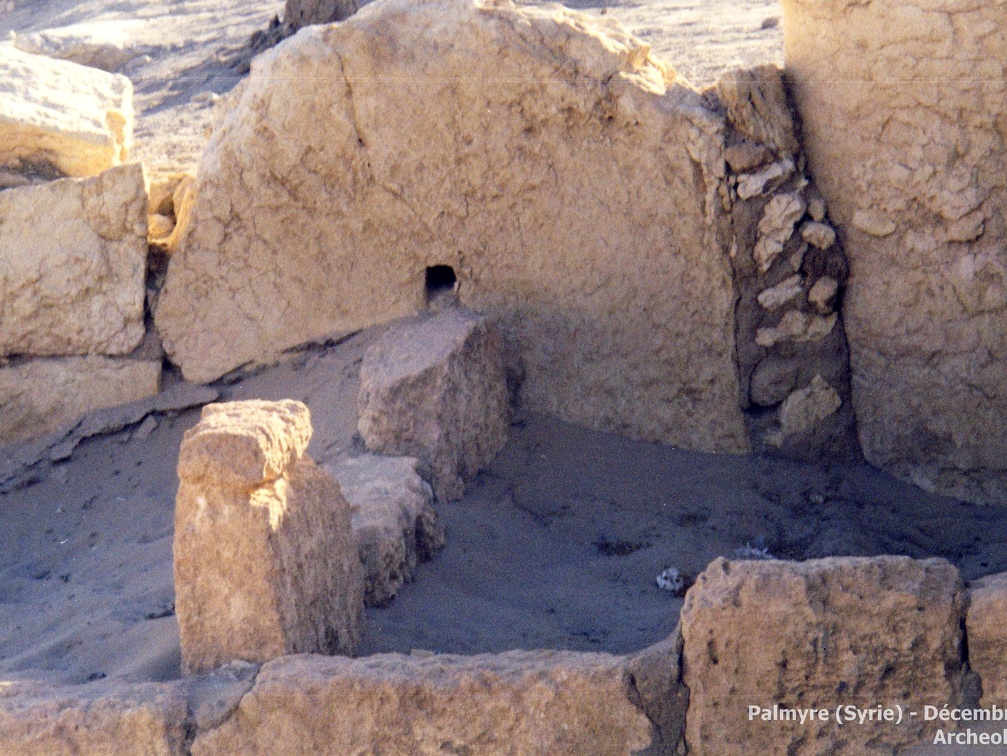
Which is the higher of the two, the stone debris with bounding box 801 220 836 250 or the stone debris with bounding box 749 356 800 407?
the stone debris with bounding box 801 220 836 250

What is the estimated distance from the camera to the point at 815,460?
5.26 meters

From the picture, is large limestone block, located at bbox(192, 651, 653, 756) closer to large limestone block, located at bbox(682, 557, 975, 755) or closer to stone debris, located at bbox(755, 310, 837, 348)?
large limestone block, located at bbox(682, 557, 975, 755)

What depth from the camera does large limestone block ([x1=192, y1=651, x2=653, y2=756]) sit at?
2814 mm

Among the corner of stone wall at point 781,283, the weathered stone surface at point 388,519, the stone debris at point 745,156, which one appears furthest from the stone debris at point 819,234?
the weathered stone surface at point 388,519

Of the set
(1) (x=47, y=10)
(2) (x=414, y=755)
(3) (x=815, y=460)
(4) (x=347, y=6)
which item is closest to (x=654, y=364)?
(3) (x=815, y=460)

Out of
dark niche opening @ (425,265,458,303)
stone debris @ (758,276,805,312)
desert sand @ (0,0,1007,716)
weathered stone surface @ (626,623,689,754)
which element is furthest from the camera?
dark niche opening @ (425,265,458,303)

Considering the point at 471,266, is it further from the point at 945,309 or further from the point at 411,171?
the point at 945,309

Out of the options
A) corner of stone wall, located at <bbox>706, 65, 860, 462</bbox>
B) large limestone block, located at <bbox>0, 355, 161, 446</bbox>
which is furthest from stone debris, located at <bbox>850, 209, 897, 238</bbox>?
large limestone block, located at <bbox>0, 355, 161, 446</bbox>

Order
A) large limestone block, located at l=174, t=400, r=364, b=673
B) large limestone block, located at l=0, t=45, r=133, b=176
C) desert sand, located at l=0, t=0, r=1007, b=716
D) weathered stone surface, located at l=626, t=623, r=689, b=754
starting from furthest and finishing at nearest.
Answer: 1. large limestone block, located at l=0, t=45, r=133, b=176
2. desert sand, located at l=0, t=0, r=1007, b=716
3. large limestone block, located at l=174, t=400, r=364, b=673
4. weathered stone surface, located at l=626, t=623, r=689, b=754

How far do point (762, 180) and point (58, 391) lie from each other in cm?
330

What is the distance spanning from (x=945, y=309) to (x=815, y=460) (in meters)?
0.83

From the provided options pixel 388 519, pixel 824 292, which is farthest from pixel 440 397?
pixel 824 292

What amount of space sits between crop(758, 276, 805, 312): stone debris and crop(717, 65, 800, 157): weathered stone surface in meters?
0.52

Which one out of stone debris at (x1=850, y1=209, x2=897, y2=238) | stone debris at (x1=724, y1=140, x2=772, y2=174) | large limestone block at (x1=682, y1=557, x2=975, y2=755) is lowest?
large limestone block at (x1=682, y1=557, x2=975, y2=755)
